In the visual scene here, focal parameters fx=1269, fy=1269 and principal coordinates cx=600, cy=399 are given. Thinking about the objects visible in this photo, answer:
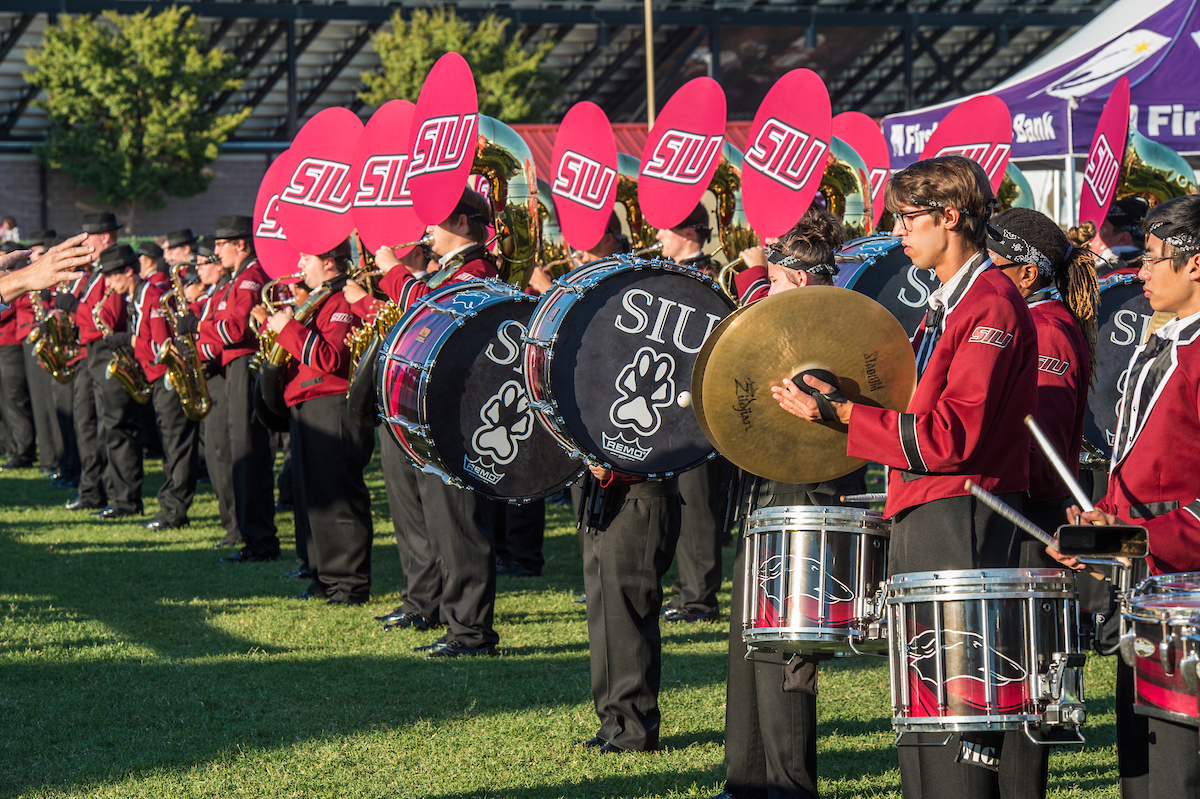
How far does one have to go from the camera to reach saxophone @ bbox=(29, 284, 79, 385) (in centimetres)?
1229

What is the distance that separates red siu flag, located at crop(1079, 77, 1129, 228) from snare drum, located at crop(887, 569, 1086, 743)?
4.84 m

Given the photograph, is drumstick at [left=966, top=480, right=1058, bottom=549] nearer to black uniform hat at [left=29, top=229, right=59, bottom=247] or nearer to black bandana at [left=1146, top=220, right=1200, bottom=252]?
black bandana at [left=1146, top=220, right=1200, bottom=252]

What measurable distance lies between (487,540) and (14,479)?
8.75 m

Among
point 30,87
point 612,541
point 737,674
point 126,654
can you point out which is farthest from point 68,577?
point 30,87

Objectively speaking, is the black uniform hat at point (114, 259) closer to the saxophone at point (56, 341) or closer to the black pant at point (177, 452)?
the black pant at point (177, 452)

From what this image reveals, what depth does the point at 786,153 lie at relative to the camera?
6309 mm

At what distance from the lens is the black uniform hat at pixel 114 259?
1081 centimetres

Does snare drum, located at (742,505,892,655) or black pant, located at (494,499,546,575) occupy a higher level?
snare drum, located at (742,505,892,655)

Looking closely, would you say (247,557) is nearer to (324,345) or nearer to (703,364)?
(324,345)

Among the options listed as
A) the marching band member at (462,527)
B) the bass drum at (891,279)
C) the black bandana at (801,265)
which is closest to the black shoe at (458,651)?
the marching band member at (462,527)

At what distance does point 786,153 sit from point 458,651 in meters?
2.99

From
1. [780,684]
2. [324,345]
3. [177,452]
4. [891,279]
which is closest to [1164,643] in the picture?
[780,684]

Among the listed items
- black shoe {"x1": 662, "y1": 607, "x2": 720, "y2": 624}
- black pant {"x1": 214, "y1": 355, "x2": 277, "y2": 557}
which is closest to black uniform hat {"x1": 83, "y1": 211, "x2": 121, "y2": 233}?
black pant {"x1": 214, "y1": 355, "x2": 277, "y2": 557}

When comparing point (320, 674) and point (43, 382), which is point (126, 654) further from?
point (43, 382)
